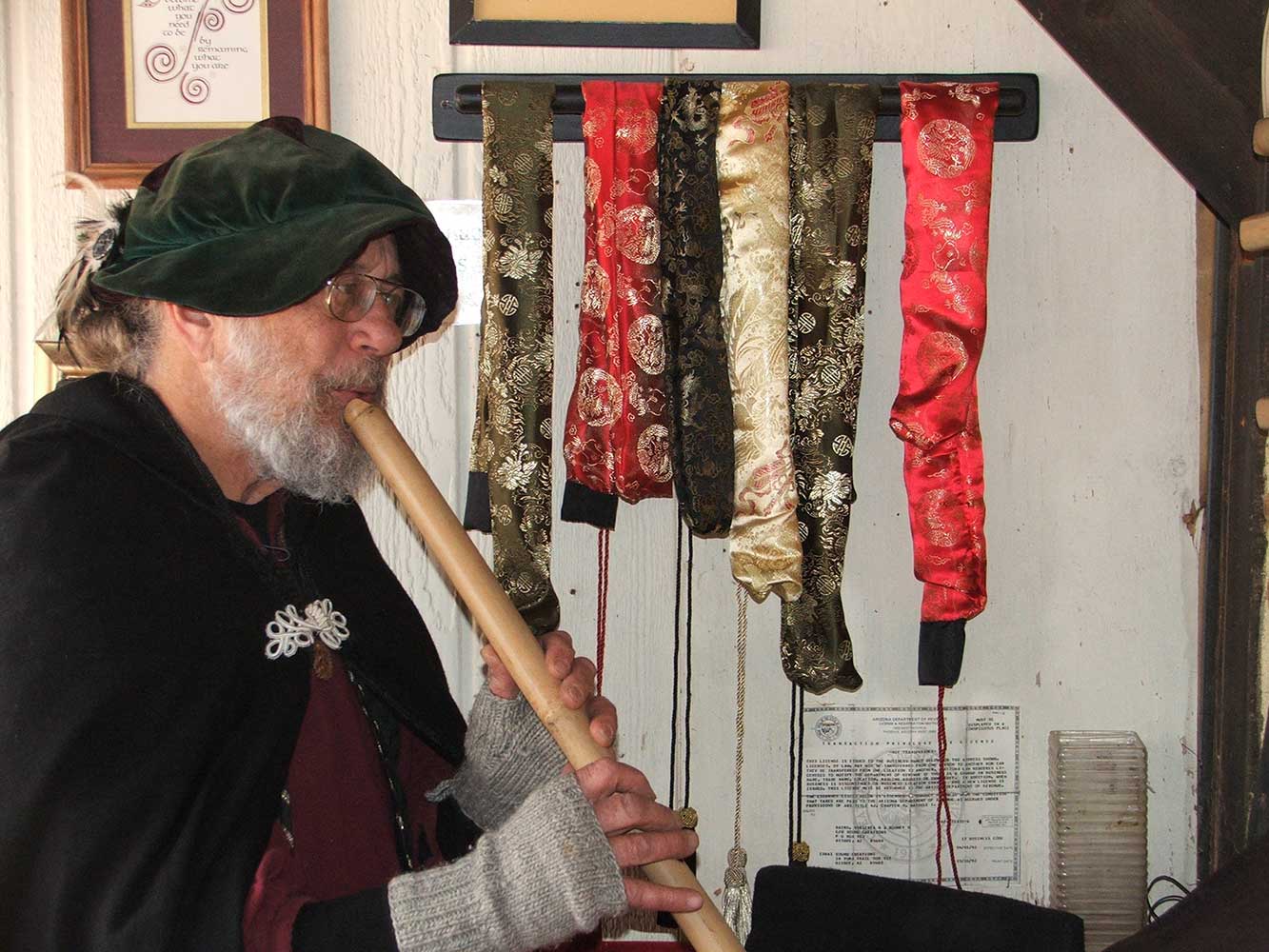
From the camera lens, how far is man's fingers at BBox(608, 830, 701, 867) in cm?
109

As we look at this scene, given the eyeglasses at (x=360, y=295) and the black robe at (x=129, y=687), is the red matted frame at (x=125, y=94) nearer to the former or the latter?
the eyeglasses at (x=360, y=295)

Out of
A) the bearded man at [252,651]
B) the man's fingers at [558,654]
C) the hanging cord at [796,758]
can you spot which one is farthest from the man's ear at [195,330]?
the hanging cord at [796,758]

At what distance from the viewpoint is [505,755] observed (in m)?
1.36

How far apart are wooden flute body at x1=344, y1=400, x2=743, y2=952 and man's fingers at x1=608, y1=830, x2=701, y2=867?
0.03 metres

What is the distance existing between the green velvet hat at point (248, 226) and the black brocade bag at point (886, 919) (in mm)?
1110

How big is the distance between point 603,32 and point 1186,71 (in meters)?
0.89

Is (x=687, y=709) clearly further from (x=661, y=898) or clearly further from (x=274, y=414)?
(x=274, y=414)

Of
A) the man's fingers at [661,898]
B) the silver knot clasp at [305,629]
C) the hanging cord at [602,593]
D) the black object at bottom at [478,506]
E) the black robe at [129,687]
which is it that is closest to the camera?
the black robe at [129,687]

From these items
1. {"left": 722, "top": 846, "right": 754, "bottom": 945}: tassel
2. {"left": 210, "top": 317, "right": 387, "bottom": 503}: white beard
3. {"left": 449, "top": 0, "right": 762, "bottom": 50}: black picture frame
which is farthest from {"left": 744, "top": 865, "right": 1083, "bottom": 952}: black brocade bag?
{"left": 449, "top": 0, "right": 762, "bottom": 50}: black picture frame

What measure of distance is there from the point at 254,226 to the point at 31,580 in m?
0.43

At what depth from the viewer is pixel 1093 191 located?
1874mm

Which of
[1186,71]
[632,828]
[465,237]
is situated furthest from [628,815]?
[1186,71]

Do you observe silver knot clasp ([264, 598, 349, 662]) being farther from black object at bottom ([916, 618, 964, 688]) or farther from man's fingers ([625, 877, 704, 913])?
black object at bottom ([916, 618, 964, 688])

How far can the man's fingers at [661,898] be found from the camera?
3.55ft
